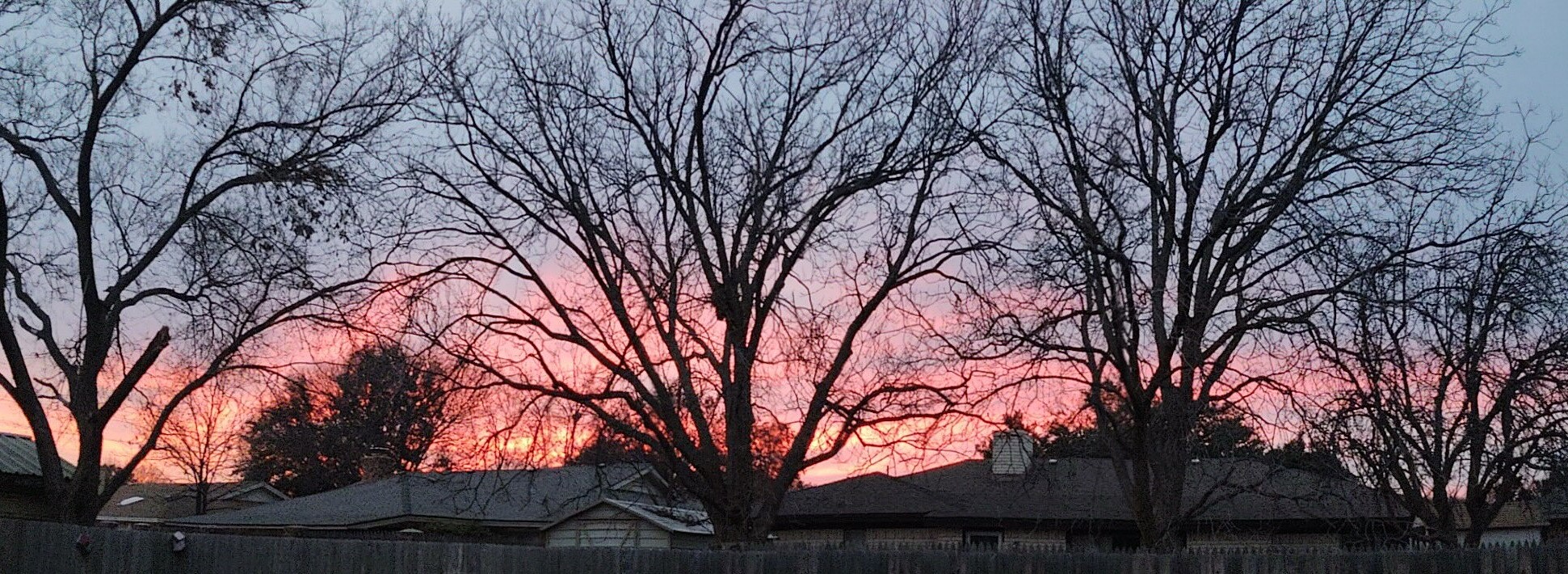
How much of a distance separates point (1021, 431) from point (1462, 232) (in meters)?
5.30

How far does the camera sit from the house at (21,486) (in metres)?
23.0

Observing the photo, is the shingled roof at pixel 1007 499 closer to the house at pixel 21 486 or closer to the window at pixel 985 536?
the window at pixel 985 536

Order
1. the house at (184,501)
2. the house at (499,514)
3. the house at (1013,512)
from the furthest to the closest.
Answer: the house at (184,501)
the house at (499,514)
the house at (1013,512)

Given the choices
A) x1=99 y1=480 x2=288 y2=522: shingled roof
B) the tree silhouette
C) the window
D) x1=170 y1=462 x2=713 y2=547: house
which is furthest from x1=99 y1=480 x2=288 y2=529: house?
the window

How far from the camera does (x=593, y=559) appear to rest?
1329 cm

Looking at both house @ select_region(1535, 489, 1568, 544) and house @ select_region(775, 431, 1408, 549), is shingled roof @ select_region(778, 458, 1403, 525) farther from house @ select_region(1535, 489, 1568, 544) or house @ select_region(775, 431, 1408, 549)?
house @ select_region(1535, 489, 1568, 544)

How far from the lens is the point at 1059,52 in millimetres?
14383

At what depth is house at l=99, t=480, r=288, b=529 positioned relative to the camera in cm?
4622

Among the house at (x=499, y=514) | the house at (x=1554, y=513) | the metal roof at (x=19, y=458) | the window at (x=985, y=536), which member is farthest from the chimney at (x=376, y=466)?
the house at (x=1554, y=513)

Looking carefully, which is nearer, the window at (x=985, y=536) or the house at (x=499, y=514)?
the window at (x=985, y=536)

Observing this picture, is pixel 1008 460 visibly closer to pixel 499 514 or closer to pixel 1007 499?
pixel 1007 499

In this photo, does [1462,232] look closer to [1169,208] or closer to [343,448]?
[1169,208]

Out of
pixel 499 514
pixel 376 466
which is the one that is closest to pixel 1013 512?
pixel 499 514

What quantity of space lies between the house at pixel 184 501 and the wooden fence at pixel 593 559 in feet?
100
